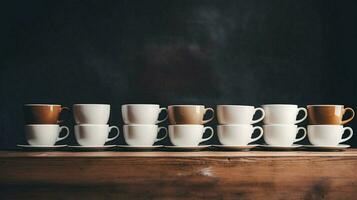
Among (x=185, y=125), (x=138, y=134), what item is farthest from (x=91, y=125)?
(x=185, y=125)

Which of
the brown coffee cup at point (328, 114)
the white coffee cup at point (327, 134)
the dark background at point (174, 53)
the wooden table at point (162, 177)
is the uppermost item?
the dark background at point (174, 53)

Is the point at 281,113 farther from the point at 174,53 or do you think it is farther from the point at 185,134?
the point at 174,53

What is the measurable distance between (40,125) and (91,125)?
17 cm

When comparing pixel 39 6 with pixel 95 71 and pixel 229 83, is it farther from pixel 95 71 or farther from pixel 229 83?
pixel 229 83

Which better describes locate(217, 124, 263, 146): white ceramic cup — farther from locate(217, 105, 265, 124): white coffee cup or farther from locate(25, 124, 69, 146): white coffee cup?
locate(25, 124, 69, 146): white coffee cup

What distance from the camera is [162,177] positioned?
1.45 metres

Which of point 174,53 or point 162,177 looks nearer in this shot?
point 162,177

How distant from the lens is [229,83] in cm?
224

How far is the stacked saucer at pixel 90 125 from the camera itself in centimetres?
170

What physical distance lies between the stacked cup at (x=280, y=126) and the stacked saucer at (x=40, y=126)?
0.74 meters

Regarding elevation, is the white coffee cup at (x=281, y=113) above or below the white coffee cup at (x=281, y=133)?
above

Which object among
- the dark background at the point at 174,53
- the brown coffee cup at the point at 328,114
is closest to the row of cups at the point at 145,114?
the brown coffee cup at the point at 328,114

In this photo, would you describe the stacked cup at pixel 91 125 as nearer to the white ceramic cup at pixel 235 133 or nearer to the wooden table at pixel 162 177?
the wooden table at pixel 162 177

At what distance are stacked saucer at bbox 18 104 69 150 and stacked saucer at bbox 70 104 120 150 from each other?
0.08 metres
